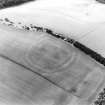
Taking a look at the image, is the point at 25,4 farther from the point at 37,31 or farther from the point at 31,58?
the point at 31,58

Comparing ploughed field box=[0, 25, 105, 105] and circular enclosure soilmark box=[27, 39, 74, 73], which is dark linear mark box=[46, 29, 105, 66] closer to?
ploughed field box=[0, 25, 105, 105]

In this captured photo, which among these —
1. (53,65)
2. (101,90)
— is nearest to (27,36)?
(53,65)

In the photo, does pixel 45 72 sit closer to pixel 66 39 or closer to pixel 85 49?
pixel 85 49

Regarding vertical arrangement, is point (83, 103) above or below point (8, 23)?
below

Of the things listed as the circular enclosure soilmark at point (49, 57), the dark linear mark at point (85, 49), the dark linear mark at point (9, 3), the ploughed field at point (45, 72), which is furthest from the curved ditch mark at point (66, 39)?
the dark linear mark at point (9, 3)

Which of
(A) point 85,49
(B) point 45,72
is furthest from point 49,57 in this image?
(A) point 85,49

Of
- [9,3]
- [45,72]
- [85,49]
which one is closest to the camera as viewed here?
[45,72]

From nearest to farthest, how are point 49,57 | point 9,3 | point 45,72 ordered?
point 45,72
point 49,57
point 9,3
